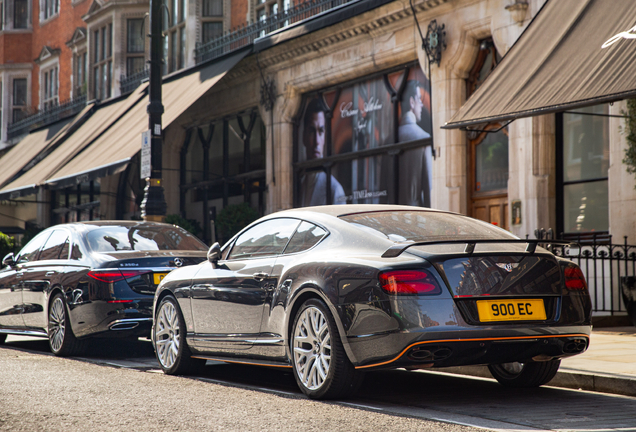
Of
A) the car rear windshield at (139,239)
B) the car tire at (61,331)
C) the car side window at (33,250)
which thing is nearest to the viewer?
the car tire at (61,331)

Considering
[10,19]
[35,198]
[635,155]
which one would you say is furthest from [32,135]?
[635,155]

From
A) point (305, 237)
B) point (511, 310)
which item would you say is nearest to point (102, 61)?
point (305, 237)

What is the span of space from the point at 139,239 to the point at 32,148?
58.8ft

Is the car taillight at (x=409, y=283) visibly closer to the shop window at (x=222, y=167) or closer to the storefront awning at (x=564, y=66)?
the storefront awning at (x=564, y=66)

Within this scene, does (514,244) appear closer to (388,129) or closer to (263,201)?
(388,129)

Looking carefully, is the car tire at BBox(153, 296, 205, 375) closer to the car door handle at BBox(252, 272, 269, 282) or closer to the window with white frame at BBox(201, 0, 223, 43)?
the car door handle at BBox(252, 272, 269, 282)

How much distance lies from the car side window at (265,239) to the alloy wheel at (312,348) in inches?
31.6

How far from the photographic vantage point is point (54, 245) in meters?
10.3

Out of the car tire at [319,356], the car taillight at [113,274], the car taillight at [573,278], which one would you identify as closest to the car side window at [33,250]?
the car taillight at [113,274]

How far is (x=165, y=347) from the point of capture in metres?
7.91

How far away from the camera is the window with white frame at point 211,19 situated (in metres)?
22.7

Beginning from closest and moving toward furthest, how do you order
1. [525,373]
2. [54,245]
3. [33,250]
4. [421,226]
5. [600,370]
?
[421,226]
[525,373]
[600,370]
[54,245]
[33,250]

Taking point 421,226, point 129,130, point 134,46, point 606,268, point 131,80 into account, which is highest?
point 134,46

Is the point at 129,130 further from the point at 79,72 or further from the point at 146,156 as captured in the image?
the point at 79,72
